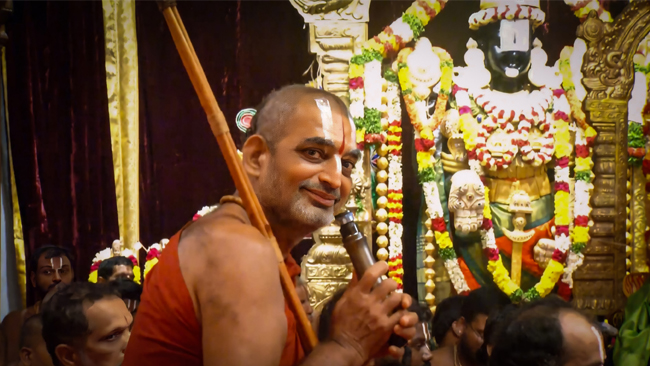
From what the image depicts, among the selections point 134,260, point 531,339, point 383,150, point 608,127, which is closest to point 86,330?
point 531,339

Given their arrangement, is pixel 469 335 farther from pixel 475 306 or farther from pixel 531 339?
pixel 531 339

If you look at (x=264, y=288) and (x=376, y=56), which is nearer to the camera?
(x=264, y=288)

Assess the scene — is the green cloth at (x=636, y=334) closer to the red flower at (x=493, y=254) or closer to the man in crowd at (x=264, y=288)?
the red flower at (x=493, y=254)

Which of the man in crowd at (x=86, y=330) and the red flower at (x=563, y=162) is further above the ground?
the red flower at (x=563, y=162)

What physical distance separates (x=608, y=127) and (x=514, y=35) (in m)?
1.18

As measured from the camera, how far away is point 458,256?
6363mm

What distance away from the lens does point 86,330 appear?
8.20ft

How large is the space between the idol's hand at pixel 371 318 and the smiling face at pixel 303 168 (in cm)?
26

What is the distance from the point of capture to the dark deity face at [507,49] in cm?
632

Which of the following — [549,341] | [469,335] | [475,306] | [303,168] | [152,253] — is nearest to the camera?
[303,168]

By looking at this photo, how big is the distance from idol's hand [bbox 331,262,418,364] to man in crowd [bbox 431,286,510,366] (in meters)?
2.02

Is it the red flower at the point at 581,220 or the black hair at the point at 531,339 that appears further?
the red flower at the point at 581,220

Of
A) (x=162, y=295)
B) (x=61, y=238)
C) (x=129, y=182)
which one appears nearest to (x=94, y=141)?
(x=129, y=182)

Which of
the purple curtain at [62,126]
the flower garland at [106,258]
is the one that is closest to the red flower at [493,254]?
the flower garland at [106,258]
